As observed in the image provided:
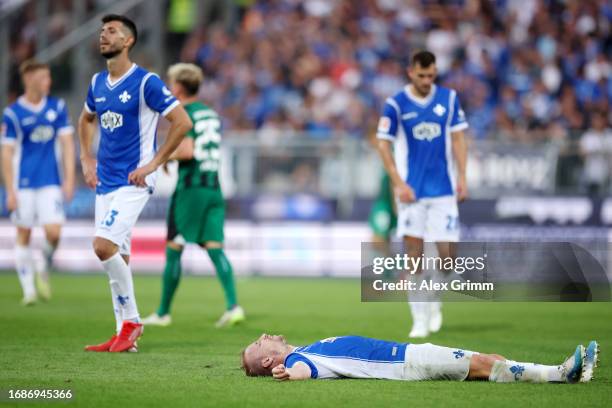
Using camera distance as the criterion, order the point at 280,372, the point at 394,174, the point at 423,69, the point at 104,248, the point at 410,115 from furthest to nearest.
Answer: the point at 410,115 < the point at 394,174 < the point at 423,69 < the point at 104,248 < the point at 280,372

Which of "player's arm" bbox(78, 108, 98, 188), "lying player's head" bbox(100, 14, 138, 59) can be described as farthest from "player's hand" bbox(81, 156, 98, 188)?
"lying player's head" bbox(100, 14, 138, 59)

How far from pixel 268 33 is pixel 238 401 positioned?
2054 cm

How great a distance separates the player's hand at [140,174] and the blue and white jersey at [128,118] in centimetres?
13

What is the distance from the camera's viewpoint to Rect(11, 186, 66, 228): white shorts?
14359mm


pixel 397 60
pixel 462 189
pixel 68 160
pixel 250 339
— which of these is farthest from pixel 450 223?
pixel 397 60

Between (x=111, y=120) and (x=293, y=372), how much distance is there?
3.21 metres

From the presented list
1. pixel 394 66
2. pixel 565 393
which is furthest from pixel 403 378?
pixel 394 66

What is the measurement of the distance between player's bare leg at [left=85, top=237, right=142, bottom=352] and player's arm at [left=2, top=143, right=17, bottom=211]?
499 cm

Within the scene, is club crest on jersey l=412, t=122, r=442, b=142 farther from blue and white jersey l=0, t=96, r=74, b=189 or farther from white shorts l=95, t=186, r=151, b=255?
blue and white jersey l=0, t=96, r=74, b=189

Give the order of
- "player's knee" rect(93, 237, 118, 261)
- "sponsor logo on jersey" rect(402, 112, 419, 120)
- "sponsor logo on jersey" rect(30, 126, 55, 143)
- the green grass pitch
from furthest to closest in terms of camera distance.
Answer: "sponsor logo on jersey" rect(30, 126, 55, 143), "sponsor logo on jersey" rect(402, 112, 419, 120), "player's knee" rect(93, 237, 118, 261), the green grass pitch

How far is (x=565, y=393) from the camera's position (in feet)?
23.8

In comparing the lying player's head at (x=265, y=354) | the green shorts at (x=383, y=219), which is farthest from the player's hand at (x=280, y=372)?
the green shorts at (x=383, y=219)

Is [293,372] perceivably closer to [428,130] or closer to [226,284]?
[428,130]

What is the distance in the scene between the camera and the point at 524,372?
24.8 feet
